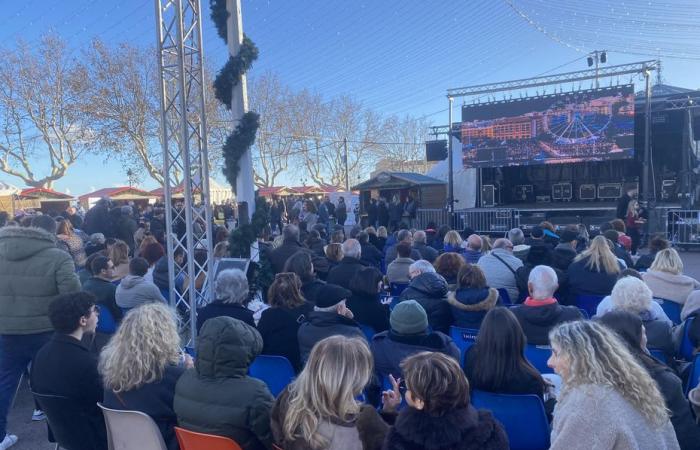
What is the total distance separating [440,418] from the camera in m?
1.88

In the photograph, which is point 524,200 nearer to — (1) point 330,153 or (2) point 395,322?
(2) point 395,322

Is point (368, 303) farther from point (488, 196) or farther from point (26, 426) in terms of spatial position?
point (488, 196)

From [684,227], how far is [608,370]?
13.2 m

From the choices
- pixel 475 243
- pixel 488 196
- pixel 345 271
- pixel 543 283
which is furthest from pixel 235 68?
pixel 488 196

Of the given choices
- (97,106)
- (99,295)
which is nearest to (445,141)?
(97,106)

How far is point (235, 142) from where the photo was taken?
6.18 metres

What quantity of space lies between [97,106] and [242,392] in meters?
22.0

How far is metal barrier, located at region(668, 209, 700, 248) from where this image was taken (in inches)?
498

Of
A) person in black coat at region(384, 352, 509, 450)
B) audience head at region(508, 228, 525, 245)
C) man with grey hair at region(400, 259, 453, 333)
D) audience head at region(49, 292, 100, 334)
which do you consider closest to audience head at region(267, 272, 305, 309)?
man with grey hair at region(400, 259, 453, 333)

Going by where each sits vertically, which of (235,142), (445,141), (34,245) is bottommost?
(34,245)

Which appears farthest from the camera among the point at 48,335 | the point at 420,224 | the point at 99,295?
the point at 420,224

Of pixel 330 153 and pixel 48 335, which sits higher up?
pixel 330 153

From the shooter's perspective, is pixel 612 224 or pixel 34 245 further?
pixel 612 224

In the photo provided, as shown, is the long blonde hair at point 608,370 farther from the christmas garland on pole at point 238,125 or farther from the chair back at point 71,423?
the christmas garland on pole at point 238,125
